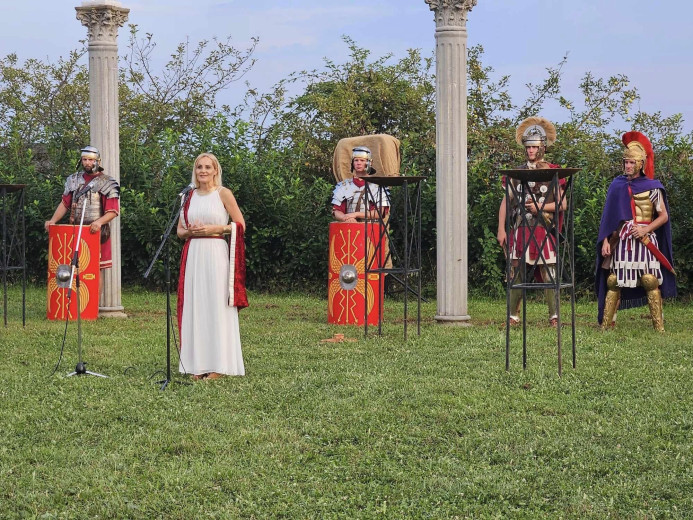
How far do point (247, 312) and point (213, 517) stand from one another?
8.53m

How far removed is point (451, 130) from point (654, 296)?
285 cm

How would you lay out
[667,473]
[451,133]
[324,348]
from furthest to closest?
[451,133] < [324,348] < [667,473]

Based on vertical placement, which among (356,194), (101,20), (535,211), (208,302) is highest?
(101,20)

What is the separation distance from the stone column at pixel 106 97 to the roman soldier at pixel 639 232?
605 cm

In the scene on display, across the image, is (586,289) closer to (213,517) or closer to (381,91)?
(381,91)

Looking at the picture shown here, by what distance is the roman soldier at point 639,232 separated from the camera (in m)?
11.6

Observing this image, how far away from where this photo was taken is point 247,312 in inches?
552

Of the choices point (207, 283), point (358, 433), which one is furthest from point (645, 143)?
point (358, 433)

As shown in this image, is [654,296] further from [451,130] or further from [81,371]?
[81,371]

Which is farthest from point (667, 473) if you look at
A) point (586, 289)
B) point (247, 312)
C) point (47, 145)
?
point (47, 145)

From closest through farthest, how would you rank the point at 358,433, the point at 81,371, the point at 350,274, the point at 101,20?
the point at 358,433 < the point at 81,371 < the point at 350,274 < the point at 101,20

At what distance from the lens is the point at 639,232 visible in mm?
11531

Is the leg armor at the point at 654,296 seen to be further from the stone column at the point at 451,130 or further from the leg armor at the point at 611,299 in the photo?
the stone column at the point at 451,130

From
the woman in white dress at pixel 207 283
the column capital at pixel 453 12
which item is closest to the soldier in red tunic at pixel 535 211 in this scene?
the column capital at pixel 453 12
